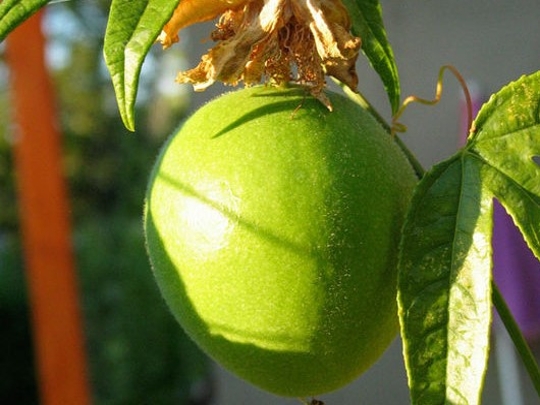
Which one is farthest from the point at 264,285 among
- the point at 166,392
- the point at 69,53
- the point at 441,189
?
the point at 69,53

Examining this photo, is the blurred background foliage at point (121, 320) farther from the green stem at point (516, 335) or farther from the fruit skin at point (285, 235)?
the green stem at point (516, 335)

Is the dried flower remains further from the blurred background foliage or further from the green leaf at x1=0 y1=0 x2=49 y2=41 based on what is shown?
the blurred background foliage

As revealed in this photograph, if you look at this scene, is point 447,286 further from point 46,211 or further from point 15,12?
point 46,211

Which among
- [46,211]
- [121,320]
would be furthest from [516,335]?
[121,320]

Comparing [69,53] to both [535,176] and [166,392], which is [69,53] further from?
[535,176]

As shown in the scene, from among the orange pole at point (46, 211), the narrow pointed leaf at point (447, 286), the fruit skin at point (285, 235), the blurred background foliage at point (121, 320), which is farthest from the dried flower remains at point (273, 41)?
the blurred background foliage at point (121, 320)

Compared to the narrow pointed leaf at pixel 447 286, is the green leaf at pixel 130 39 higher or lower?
higher
